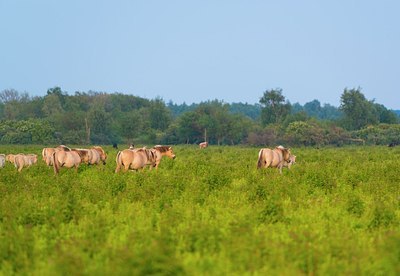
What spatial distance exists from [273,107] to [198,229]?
103 meters

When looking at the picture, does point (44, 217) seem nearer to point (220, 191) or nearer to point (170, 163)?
point (220, 191)

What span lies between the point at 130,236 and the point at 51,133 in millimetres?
88715

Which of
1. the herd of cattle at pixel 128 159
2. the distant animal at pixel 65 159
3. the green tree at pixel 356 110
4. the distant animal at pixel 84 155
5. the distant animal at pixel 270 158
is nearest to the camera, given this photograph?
the herd of cattle at pixel 128 159

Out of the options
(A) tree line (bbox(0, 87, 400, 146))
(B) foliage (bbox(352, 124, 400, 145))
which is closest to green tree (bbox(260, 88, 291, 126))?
(A) tree line (bbox(0, 87, 400, 146))

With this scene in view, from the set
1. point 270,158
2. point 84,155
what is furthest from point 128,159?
point 270,158

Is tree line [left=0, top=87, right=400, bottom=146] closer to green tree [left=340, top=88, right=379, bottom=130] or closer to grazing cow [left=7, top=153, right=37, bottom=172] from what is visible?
green tree [left=340, top=88, right=379, bottom=130]

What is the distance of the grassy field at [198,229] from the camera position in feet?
26.2

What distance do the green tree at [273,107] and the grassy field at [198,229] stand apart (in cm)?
9226

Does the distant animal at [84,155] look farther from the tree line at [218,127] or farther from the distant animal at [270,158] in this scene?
the tree line at [218,127]

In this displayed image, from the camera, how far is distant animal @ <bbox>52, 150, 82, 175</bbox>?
23.3 m

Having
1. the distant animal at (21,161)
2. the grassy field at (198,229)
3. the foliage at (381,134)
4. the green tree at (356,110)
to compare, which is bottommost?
the grassy field at (198,229)

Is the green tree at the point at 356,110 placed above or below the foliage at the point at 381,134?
above

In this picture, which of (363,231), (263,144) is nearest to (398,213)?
(363,231)

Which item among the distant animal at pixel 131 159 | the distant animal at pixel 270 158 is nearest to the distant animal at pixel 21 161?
the distant animal at pixel 131 159
